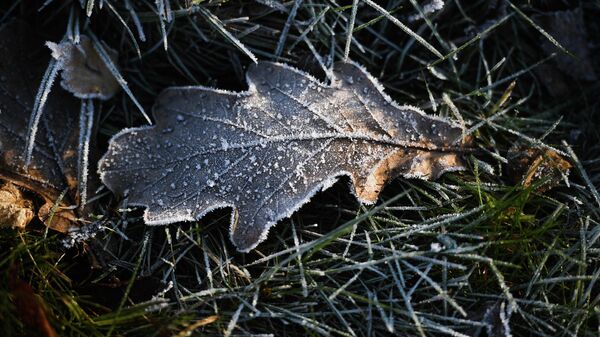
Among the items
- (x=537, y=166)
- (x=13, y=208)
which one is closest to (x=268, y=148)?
(x=13, y=208)

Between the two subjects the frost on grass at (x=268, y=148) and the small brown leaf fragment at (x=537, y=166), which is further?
the small brown leaf fragment at (x=537, y=166)

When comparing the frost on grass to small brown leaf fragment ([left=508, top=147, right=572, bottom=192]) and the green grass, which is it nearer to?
the green grass

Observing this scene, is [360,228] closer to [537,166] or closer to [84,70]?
[537,166]

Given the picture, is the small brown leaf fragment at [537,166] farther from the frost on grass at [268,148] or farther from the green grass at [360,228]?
the frost on grass at [268,148]

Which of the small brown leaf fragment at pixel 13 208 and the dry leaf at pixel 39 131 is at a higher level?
the dry leaf at pixel 39 131

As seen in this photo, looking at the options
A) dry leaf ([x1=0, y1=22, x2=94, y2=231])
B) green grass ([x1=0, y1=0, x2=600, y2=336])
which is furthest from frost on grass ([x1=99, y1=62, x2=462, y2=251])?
dry leaf ([x1=0, y1=22, x2=94, y2=231])

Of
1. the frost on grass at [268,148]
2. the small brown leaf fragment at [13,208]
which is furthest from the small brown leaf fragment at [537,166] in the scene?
the small brown leaf fragment at [13,208]
